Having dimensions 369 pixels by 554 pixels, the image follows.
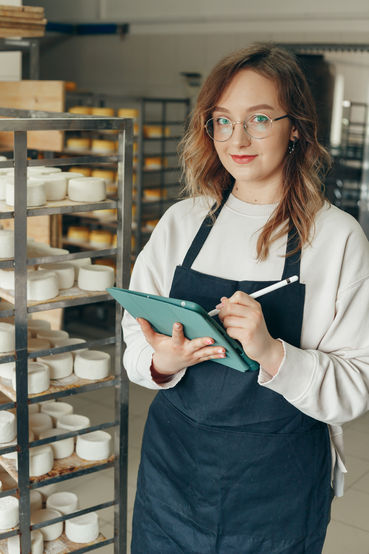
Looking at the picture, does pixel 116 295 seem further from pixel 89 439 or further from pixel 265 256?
pixel 89 439

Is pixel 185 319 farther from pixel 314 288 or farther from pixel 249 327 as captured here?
pixel 314 288

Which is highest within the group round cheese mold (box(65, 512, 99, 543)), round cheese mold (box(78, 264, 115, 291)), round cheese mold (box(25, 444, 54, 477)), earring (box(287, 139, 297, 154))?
earring (box(287, 139, 297, 154))

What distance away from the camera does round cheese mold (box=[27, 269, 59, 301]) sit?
85.7 inches

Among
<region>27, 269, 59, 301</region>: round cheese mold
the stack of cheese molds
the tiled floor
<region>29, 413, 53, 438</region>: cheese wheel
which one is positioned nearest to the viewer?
<region>27, 269, 59, 301</region>: round cheese mold

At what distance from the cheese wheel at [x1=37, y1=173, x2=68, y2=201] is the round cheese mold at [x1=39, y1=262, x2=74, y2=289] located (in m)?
0.25

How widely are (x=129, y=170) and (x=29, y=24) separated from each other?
1870 millimetres

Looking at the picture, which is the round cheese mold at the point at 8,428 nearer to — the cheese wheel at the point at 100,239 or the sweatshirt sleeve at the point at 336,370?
the sweatshirt sleeve at the point at 336,370

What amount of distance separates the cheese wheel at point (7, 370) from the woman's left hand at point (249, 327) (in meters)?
1.15

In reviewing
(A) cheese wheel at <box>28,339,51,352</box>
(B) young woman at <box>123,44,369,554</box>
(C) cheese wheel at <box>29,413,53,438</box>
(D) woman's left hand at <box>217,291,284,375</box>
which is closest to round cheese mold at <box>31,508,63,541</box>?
(C) cheese wheel at <box>29,413,53,438</box>

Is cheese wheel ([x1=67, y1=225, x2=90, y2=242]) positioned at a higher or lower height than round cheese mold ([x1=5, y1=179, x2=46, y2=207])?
lower

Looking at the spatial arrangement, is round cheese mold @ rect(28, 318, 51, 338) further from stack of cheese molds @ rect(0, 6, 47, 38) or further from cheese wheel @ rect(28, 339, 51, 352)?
stack of cheese molds @ rect(0, 6, 47, 38)

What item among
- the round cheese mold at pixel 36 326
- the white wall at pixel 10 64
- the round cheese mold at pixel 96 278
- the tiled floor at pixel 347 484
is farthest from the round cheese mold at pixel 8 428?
the white wall at pixel 10 64

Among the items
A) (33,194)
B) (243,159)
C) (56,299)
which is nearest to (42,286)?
(56,299)

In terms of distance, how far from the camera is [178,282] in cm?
167
